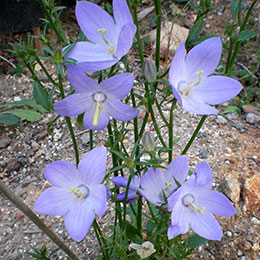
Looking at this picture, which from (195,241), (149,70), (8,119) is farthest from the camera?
(8,119)

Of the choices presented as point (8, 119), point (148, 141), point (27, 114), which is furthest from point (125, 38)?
point (27, 114)

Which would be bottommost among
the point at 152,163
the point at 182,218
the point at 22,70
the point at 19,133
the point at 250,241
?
the point at 250,241

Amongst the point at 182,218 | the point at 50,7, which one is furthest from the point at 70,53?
the point at 182,218

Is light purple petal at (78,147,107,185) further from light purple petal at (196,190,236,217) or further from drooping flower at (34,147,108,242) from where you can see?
light purple petal at (196,190,236,217)

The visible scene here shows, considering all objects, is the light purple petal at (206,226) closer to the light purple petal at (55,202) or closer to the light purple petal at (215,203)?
the light purple petal at (215,203)

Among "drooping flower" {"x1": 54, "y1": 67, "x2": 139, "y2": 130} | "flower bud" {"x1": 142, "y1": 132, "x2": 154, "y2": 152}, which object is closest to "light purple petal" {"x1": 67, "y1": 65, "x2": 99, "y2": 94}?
"drooping flower" {"x1": 54, "y1": 67, "x2": 139, "y2": 130}

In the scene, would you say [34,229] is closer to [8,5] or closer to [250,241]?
[250,241]

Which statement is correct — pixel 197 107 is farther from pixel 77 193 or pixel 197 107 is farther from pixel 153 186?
pixel 77 193
